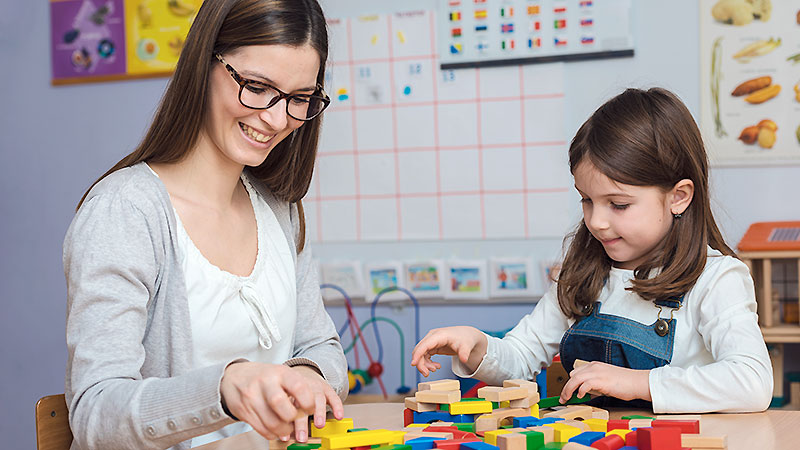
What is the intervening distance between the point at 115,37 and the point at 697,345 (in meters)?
2.23

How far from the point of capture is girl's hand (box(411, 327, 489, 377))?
1.21 meters

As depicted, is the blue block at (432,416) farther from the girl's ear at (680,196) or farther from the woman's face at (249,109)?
the girl's ear at (680,196)

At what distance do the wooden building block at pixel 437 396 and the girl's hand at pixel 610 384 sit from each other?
19 cm

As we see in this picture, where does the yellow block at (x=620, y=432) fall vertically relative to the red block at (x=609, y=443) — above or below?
below

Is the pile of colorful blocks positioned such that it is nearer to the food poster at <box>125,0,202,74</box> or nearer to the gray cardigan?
the gray cardigan

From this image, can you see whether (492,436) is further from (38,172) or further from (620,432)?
(38,172)

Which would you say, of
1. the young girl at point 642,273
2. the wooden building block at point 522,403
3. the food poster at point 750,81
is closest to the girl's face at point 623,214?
the young girl at point 642,273

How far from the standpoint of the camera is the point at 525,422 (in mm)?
1008

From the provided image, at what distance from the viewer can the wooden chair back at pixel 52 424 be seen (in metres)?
1.05

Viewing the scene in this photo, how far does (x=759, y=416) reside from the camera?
1.15 meters

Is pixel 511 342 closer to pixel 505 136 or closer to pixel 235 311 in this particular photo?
pixel 235 311

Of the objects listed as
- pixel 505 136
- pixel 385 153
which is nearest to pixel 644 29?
pixel 505 136

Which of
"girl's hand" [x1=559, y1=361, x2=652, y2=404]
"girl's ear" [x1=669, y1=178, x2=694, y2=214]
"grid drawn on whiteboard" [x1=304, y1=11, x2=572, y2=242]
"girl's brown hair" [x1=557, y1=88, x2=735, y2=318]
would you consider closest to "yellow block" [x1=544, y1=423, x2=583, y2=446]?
"girl's hand" [x1=559, y1=361, x2=652, y2=404]

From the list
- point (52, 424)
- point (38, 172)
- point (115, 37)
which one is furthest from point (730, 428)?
point (38, 172)
